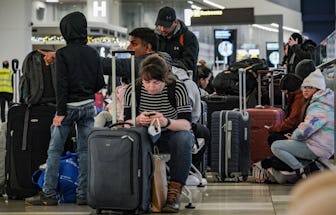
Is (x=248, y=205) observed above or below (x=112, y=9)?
below

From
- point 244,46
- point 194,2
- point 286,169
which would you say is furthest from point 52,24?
point 286,169

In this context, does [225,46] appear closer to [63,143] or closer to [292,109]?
[292,109]

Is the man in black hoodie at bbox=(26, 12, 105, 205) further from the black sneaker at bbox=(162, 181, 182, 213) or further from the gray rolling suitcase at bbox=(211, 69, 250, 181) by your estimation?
the gray rolling suitcase at bbox=(211, 69, 250, 181)

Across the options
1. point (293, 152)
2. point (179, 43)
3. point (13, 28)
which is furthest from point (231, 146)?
point (13, 28)

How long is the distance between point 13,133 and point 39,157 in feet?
0.92

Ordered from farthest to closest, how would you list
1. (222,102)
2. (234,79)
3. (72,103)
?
1. (234,79)
2. (222,102)
3. (72,103)

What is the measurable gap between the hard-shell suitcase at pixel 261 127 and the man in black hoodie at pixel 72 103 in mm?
2919

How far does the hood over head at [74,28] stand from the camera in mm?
5520

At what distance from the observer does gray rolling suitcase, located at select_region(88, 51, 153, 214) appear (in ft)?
15.4

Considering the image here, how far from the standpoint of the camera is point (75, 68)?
5.43 m

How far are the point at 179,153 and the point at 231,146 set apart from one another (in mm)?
2634

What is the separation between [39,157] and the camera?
5836 mm

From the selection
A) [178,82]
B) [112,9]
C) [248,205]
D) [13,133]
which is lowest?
[248,205]

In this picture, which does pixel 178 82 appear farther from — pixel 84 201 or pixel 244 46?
pixel 244 46
